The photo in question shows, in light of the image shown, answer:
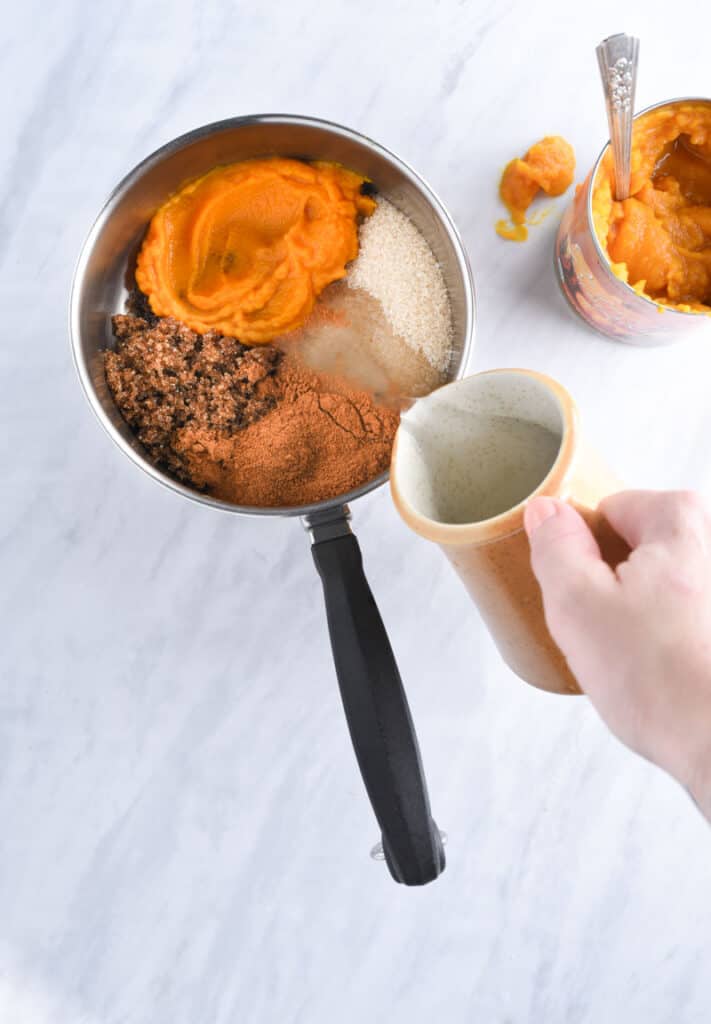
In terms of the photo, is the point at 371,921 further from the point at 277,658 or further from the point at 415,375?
the point at 415,375

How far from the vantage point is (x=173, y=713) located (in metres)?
0.73

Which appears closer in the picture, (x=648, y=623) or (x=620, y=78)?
(x=648, y=623)

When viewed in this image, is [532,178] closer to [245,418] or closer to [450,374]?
[450,374]

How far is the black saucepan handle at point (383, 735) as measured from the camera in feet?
1.80

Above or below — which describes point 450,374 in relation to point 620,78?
below

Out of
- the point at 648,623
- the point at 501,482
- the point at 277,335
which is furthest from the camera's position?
the point at 277,335

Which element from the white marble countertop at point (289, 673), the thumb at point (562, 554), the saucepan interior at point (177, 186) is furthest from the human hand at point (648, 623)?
the white marble countertop at point (289, 673)

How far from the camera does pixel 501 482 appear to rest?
0.53 m

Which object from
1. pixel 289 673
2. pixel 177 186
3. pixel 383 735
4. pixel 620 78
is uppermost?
pixel 620 78

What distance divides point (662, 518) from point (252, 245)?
0.39 meters

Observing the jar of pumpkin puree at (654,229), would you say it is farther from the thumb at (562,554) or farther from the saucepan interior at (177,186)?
the thumb at (562,554)

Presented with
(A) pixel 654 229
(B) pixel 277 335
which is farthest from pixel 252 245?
(A) pixel 654 229

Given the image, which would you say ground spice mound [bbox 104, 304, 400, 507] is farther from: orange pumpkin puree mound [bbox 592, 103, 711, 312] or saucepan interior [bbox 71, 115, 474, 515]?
orange pumpkin puree mound [bbox 592, 103, 711, 312]

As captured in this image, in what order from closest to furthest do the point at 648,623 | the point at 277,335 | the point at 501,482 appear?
1. the point at 648,623
2. the point at 501,482
3. the point at 277,335
